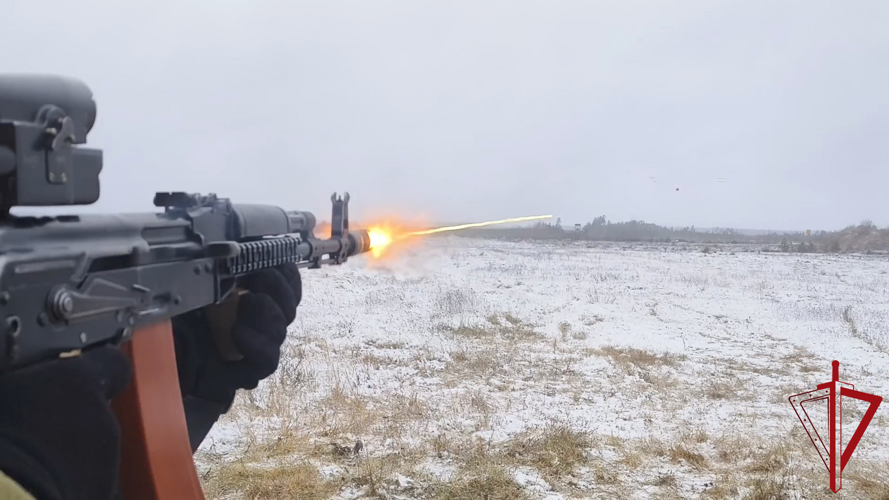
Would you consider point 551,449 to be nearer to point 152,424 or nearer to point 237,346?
point 237,346

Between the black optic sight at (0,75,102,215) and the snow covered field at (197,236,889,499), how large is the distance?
12.0 ft

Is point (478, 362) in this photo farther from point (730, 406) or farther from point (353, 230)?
point (353, 230)

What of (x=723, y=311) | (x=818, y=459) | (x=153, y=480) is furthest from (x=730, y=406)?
(x=723, y=311)

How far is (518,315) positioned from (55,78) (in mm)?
13761

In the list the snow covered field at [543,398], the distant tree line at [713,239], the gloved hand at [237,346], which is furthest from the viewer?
the distant tree line at [713,239]

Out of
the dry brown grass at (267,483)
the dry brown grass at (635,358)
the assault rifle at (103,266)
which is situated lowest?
the dry brown grass at (635,358)

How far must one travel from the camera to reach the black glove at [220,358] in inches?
115

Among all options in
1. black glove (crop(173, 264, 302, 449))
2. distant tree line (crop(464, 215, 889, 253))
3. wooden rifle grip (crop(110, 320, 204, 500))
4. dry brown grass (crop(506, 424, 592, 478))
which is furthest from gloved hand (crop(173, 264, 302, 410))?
distant tree line (crop(464, 215, 889, 253))

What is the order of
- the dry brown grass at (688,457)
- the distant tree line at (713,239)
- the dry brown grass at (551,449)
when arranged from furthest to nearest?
the distant tree line at (713,239) → the dry brown grass at (688,457) → the dry brown grass at (551,449)

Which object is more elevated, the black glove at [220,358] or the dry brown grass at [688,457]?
the black glove at [220,358]

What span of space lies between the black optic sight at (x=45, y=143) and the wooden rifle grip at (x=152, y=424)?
63cm

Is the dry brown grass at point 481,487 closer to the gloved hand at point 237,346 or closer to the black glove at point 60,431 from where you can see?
the gloved hand at point 237,346

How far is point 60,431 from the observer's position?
1562 mm

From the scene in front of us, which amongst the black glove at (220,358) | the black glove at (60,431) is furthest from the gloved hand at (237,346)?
the black glove at (60,431)
